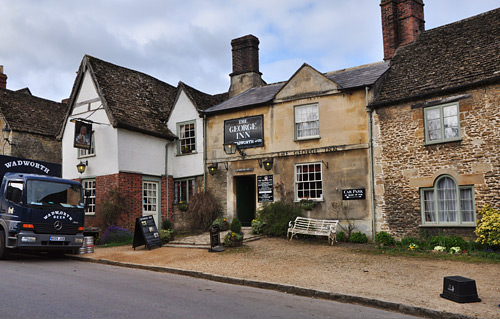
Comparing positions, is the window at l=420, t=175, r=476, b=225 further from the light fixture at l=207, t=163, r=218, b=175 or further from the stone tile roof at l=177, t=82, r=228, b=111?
the stone tile roof at l=177, t=82, r=228, b=111

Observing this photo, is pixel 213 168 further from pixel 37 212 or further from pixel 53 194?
pixel 37 212

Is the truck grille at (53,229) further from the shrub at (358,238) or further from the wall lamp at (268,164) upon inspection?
the shrub at (358,238)

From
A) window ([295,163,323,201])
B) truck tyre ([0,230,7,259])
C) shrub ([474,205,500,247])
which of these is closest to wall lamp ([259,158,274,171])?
window ([295,163,323,201])

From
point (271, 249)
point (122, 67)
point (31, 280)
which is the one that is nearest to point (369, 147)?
point (271, 249)

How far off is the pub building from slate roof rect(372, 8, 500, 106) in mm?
825

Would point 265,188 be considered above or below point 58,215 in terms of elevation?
above

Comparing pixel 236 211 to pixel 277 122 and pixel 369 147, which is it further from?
pixel 369 147

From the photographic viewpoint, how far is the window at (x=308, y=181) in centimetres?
1759

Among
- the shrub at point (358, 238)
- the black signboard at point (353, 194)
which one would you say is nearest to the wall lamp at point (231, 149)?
the black signboard at point (353, 194)

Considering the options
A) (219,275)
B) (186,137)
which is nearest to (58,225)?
(219,275)

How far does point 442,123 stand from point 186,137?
11735 mm

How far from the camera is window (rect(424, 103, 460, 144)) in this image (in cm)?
1477

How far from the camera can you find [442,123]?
1500 cm

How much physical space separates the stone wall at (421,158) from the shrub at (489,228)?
51 centimetres
